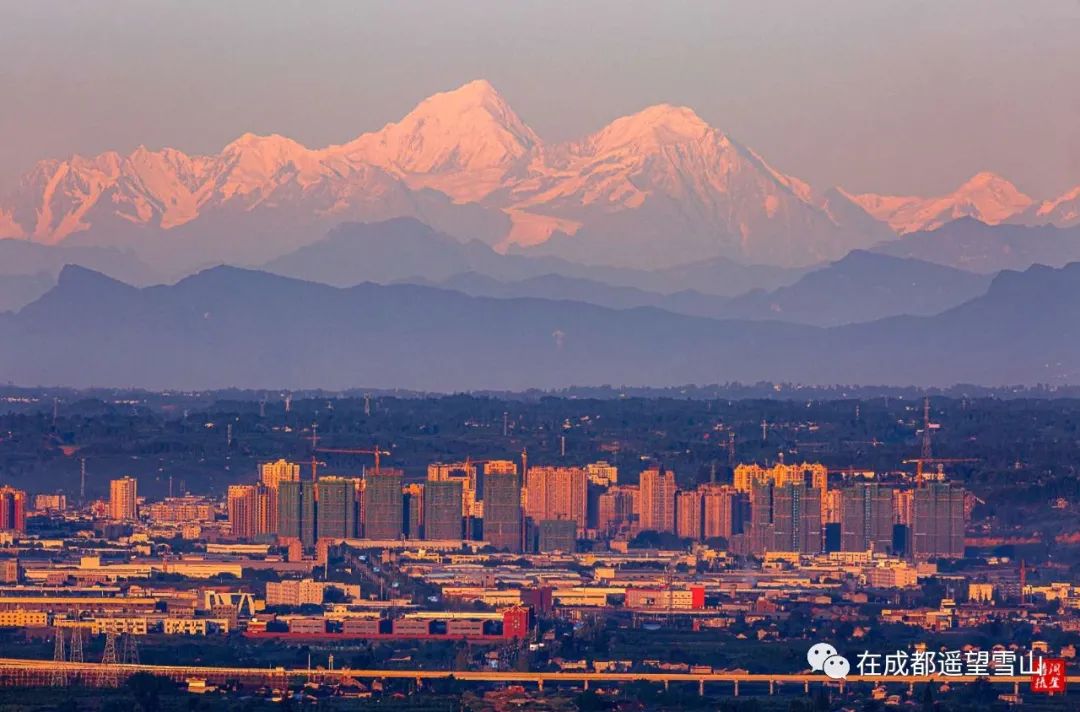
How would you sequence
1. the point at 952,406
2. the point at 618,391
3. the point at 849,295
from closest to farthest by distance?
the point at 952,406 → the point at 618,391 → the point at 849,295

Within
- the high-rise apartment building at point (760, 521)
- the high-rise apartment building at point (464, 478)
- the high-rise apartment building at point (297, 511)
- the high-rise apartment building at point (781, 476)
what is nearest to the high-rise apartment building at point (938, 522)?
the high-rise apartment building at point (760, 521)

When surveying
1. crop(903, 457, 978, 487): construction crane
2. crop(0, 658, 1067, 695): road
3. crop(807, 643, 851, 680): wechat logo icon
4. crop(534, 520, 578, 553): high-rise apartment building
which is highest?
crop(903, 457, 978, 487): construction crane

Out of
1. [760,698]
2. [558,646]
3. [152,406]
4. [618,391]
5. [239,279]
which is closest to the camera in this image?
[760,698]

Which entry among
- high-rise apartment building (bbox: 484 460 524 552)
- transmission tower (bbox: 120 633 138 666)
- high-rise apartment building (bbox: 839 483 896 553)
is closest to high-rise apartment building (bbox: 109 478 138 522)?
high-rise apartment building (bbox: 484 460 524 552)

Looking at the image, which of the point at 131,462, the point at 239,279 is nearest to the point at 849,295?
the point at 239,279

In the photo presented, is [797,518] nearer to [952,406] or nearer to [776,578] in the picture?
[776,578]

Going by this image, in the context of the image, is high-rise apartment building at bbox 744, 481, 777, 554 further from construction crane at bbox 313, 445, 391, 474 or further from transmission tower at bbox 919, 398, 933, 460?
construction crane at bbox 313, 445, 391, 474
